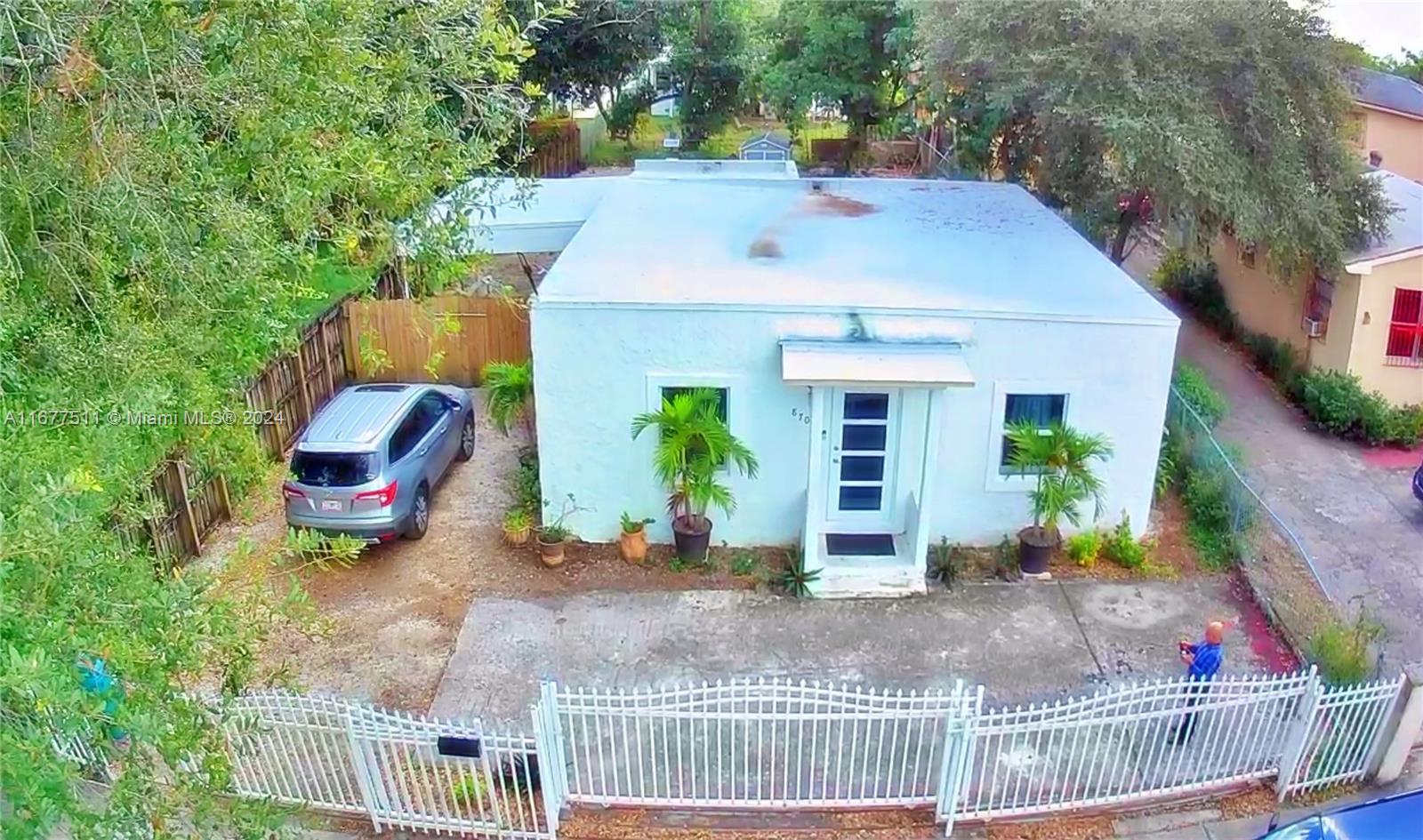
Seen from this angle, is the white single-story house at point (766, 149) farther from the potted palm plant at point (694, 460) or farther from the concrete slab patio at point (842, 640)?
the concrete slab patio at point (842, 640)

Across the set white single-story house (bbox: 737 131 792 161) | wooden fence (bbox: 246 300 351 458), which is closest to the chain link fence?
wooden fence (bbox: 246 300 351 458)

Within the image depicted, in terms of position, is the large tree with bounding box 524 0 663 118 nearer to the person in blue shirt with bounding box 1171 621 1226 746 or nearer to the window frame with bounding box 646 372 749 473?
the window frame with bounding box 646 372 749 473

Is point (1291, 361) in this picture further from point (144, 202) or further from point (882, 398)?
point (144, 202)

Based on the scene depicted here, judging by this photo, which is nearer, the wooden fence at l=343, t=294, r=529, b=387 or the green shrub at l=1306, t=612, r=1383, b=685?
the green shrub at l=1306, t=612, r=1383, b=685

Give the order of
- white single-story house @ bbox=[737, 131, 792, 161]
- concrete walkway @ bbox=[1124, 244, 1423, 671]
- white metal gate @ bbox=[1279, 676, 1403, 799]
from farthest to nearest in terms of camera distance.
A: white single-story house @ bbox=[737, 131, 792, 161] → concrete walkway @ bbox=[1124, 244, 1423, 671] → white metal gate @ bbox=[1279, 676, 1403, 799]

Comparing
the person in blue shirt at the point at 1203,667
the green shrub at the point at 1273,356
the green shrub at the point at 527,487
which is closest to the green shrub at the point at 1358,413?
the green shrub at the point at 1273,356

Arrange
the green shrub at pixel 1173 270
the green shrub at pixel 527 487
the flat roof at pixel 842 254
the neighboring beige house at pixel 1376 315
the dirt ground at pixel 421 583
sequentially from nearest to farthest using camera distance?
1. the dirt ground at pixel 421 583
2. the flat roof at pixel 842 254
3. the green shrub at pixel 527 487
4. the neighboring beige house at pixel 1376 315
5. the green shrub at pixel 1173 270
